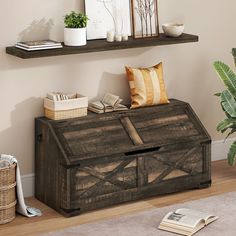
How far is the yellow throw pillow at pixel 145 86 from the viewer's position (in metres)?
5.44

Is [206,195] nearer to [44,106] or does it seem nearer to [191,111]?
[191,111]

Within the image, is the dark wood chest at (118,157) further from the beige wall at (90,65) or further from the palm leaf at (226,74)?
the palm leaf at (226,74)

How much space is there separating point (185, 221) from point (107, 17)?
163 centimetres

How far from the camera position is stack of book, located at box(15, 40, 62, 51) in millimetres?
4902

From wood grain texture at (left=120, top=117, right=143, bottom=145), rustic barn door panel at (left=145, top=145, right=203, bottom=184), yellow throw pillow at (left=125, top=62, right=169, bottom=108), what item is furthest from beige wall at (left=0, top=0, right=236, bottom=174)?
rustic barn door panel at (left=145, top=145, right=203, bottom=184)

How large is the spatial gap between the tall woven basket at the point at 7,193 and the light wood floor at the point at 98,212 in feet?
0.19

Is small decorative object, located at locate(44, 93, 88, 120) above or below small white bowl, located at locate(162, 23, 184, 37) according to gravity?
below

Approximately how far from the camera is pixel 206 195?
5.37m

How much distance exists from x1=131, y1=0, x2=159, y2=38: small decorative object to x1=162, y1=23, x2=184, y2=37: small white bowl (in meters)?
Result: 0.07

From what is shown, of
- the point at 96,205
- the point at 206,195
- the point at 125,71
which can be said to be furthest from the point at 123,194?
the point at 125,71

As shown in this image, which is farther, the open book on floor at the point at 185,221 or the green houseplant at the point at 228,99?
the green houseplant at the point at 228,99

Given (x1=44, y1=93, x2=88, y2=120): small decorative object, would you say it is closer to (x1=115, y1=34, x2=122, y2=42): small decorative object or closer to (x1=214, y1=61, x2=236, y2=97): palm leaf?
(x1=115, y1=34, x2=122, y2=42): small decorative object

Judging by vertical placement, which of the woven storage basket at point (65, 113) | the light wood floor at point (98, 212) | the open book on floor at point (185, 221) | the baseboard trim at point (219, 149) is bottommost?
the light wood floor at point (98, 212)

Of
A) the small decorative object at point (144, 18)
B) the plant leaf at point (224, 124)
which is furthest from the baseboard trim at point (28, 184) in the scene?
the plant leaf at point (224, 124)
